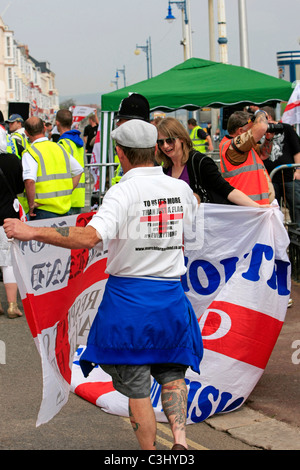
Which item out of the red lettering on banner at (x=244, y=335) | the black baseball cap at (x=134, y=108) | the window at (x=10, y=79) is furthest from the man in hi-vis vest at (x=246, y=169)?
the window at (x=10, y=79)

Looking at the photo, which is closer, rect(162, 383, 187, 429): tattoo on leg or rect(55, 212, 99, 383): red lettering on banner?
rect(162, 383, 187, 429): tattoo on leg

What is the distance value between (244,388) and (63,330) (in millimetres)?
1383

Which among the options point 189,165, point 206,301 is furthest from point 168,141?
point 206,301

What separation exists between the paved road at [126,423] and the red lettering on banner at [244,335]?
39 cm

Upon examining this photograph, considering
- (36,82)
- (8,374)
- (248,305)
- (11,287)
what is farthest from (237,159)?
(36,82)

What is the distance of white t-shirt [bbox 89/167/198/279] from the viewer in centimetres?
361

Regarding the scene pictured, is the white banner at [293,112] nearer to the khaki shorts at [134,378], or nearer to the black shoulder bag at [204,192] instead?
the black shoulder bag at [204,192]

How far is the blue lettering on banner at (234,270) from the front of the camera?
509 cm

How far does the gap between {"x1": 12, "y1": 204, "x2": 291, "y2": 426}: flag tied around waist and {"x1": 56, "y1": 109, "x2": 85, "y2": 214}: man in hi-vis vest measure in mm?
4415

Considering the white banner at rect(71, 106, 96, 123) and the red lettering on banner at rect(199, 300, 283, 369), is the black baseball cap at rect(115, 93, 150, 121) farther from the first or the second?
the white banner at rect(71, 106, 96, 123)

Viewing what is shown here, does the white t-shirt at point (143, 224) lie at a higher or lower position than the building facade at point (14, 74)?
lower

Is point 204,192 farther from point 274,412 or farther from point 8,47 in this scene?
point 8,47

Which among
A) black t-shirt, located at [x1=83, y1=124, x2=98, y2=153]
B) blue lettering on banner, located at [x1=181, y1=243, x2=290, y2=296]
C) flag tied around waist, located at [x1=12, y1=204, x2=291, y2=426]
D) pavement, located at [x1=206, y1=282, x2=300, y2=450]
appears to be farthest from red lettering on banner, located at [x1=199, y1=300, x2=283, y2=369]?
black t-shirt, located at [x1=83, y1=124, x2=98, y2=153]

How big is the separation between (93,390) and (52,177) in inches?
141
